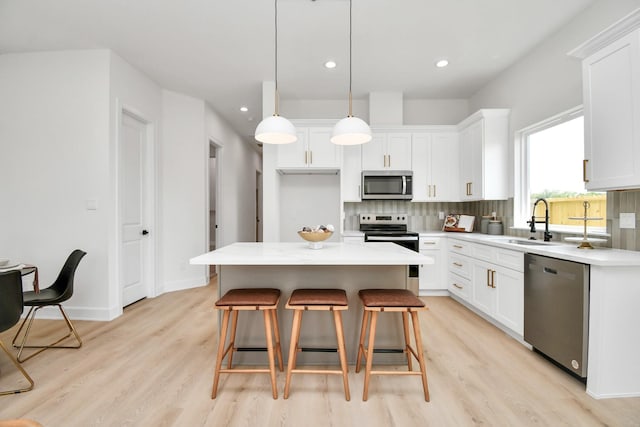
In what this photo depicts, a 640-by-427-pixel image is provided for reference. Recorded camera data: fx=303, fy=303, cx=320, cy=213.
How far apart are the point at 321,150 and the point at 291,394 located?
292 cm

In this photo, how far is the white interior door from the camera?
3.56 metres

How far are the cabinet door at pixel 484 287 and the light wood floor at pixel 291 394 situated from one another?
42 centimetres

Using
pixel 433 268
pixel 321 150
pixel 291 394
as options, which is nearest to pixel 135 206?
pixel 321 150

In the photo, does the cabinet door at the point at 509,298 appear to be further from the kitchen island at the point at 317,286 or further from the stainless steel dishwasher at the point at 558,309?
the kitchen island at the point at 317,286

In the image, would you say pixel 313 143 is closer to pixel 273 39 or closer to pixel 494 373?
pixel 273 39

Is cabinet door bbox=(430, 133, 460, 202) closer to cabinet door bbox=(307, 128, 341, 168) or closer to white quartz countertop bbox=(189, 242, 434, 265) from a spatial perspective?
cabinet door bbox=(307, 128, 341, 168)

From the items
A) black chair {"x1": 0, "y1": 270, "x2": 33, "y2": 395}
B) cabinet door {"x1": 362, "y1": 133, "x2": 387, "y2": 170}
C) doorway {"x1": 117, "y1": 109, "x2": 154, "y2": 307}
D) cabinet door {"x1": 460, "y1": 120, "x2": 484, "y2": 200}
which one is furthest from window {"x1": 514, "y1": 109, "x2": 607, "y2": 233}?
doorway {"x1": 117, "y1": 109, "x2": 154, "y2": 307}

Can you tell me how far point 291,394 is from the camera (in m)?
1.92

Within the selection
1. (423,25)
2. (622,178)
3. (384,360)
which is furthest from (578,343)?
(423,25)

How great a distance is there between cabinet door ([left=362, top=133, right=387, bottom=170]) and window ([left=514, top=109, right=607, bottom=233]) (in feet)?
5.38

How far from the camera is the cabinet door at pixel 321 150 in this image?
13.3 ft

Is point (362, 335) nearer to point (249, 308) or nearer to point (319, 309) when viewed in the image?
point (319, 309)

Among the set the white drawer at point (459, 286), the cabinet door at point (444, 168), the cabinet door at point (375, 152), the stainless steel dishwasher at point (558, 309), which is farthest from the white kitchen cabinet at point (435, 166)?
the stainless steel dishwasher at point (558, 309)

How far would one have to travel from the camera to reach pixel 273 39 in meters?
3.06
